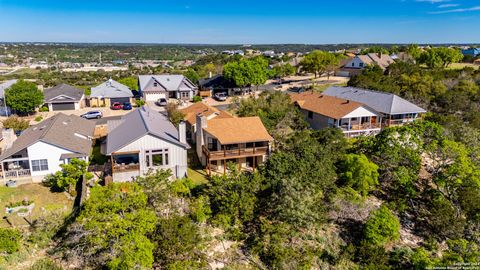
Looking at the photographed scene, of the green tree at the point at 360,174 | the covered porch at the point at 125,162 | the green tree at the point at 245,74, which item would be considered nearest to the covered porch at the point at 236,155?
the covered porch at the point at 125,162

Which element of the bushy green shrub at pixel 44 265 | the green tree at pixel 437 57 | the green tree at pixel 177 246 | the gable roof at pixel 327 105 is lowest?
the bushy green shrub at pixel 44 265

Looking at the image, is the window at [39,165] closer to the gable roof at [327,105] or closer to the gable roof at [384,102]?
the gable roof at [327,105]

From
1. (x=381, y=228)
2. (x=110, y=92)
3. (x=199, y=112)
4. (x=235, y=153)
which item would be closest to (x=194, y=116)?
(x=199, y=112)

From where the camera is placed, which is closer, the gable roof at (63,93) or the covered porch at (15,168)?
→ the covered porch at (15,168)

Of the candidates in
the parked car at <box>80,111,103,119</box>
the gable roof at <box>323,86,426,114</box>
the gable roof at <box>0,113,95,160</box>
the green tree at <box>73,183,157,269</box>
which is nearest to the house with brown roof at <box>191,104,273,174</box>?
the green tree at <box>73,183,157,269</box>

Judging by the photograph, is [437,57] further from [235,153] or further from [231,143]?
[231,143]

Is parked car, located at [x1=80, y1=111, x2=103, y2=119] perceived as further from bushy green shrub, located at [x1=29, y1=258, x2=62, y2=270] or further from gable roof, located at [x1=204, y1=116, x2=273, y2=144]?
bushy green shrub, located at [x1=29, y1=258, x2=62, y2=270]
